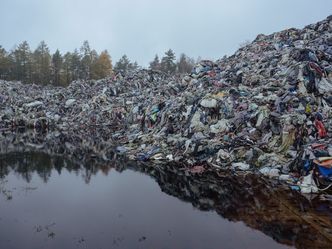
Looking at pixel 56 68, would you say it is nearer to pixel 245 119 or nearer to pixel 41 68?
pixel 41 68

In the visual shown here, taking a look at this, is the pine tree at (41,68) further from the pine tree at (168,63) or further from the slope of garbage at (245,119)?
the slope of garbage at (245,119)

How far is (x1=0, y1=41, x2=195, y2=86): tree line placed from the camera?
53.3 meters

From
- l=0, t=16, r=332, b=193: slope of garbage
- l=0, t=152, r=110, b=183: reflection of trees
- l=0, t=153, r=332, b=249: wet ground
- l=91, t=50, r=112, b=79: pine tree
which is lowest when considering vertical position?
l=0, t=153, r=332, b=249: wet ground

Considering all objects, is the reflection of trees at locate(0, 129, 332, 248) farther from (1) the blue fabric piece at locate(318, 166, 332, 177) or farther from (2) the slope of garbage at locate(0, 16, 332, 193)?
(1) the blue fabric piece at locate(318, 166, 332, 177)

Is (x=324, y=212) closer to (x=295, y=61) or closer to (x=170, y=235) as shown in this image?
(x=170, y=235)

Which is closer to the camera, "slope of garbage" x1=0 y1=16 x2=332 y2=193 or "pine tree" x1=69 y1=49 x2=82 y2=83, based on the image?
"slope of garbage" x1=0 y1=16 x2=332 y2=193

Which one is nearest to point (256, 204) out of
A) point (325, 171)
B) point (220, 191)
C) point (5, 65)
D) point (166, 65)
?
point (220, 191)

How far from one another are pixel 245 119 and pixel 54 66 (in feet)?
159

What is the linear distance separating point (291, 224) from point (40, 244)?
5.66 metres

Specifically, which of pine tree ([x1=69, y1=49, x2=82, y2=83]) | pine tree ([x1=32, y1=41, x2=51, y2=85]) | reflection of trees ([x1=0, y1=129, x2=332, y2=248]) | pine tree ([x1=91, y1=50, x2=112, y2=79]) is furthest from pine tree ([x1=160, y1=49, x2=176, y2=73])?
reflection of trees ([x1=0, y1=129, x2=332, y2=248])

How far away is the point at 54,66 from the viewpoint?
54.2 metres

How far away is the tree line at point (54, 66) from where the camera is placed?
53.3 meters

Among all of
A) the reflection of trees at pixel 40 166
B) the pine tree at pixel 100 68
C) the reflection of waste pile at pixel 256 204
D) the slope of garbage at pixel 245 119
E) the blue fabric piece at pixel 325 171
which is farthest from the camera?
the pine tree at pixel 100 68

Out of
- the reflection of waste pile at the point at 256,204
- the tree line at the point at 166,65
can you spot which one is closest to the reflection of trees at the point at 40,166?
the reflection of waste pile at the point at 256,204
